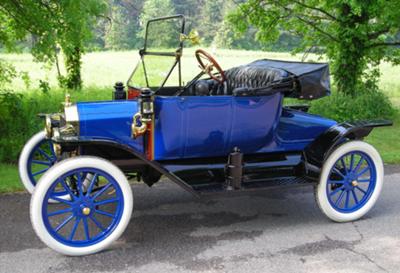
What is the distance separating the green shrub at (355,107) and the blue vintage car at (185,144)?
479cm

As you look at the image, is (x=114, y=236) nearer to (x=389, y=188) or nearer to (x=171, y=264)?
(x=171, y=264)

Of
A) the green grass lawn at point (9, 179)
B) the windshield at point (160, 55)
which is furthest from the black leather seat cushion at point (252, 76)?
the green grass lawn at point (9, 179)

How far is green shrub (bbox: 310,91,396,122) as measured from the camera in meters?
9.48

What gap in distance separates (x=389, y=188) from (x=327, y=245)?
1.87 meters

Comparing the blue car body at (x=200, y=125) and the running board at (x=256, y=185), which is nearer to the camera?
the blue car body at (x=200, y=125)

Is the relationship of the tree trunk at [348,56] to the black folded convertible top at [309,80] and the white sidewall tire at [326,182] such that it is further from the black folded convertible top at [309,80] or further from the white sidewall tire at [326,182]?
the white sidewall tire at [326,182]

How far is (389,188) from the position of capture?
536 centimetres

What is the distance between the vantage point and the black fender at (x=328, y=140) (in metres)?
4.27

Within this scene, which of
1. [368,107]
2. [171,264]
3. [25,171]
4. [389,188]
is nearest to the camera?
[171,264]

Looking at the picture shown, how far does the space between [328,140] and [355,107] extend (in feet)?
18.8

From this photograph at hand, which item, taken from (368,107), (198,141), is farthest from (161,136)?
(368,107)

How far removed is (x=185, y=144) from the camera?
13.0ft

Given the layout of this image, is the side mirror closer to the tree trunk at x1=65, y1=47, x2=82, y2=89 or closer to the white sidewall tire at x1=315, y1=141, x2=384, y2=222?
the white sidewall tire at x1=315, y1=141, x2=384, y2=222

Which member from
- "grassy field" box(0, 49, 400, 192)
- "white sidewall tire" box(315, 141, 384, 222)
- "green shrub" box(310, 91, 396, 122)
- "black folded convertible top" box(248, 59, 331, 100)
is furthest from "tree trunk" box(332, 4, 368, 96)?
"white sidewall tire" box(315, 141, 384, 222)
